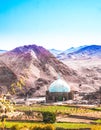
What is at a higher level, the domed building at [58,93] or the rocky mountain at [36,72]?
the rocky mountain at [36,72]

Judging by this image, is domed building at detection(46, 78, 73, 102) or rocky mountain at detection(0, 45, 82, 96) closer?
→ domed building at detection(46, 78, 73, 102)

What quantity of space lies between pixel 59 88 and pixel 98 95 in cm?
657

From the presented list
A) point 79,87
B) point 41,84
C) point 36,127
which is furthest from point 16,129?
point 79,87

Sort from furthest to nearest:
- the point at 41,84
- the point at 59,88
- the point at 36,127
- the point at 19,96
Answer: the point at 41,84, the point at 19,96, the point at 59,88, the point at 36,127

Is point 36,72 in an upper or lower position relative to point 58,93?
upper

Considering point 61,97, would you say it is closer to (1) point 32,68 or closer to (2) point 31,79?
(2) point 31,79

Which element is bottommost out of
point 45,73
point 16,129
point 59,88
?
point 16,129

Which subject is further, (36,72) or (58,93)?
(36,72)

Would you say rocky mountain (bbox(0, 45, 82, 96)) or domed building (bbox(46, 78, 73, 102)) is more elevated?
rocky mountain (bbox(0, 45, 82, 96))

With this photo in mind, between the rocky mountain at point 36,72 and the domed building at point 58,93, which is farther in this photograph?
the rocky mountain at point 36,72

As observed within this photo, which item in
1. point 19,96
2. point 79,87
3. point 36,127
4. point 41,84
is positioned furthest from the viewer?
point 79,87

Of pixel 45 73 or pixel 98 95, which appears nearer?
pixel 98 95

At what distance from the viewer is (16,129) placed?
82.0 feet

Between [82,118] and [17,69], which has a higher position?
[17,69]
